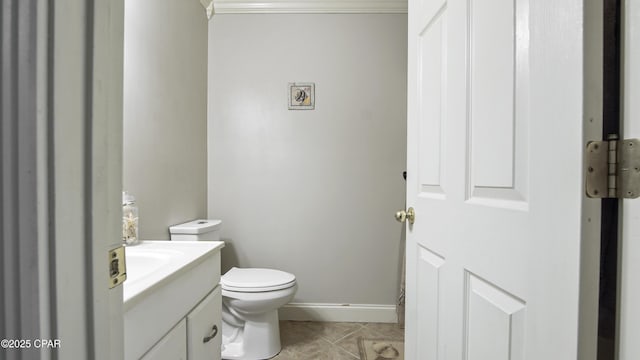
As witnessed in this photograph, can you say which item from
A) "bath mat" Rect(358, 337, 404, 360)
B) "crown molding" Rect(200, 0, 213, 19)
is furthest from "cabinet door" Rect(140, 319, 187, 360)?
"crown molding" Rect(200, 0, 213, 19)

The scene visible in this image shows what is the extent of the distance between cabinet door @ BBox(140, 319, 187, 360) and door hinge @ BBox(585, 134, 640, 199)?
3.01 ft

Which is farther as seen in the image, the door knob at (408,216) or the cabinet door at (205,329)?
the door knob at (408,216)

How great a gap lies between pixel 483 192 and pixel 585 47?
336mm

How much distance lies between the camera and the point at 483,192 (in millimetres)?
687

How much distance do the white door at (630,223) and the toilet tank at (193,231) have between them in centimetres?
173

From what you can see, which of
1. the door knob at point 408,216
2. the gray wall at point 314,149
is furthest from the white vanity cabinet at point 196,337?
the gray wall at point 314,149

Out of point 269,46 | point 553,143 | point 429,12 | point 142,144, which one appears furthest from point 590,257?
point 269,46

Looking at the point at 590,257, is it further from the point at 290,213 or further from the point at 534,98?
the point at 290,213

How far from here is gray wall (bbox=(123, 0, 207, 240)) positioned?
139 centimetres

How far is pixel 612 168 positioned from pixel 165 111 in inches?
71.6

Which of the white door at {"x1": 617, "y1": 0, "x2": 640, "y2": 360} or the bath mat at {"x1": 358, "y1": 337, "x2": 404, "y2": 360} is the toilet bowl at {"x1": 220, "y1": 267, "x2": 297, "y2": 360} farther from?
the white door at {"x1": 617, "y1": 0, "x2": 640, "y2": 360}

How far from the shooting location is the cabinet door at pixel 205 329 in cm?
93

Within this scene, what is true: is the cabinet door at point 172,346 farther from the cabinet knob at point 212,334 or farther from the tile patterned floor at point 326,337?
the tile patterned floor at point 326,337

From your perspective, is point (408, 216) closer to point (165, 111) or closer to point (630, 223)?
point (630, 223)
